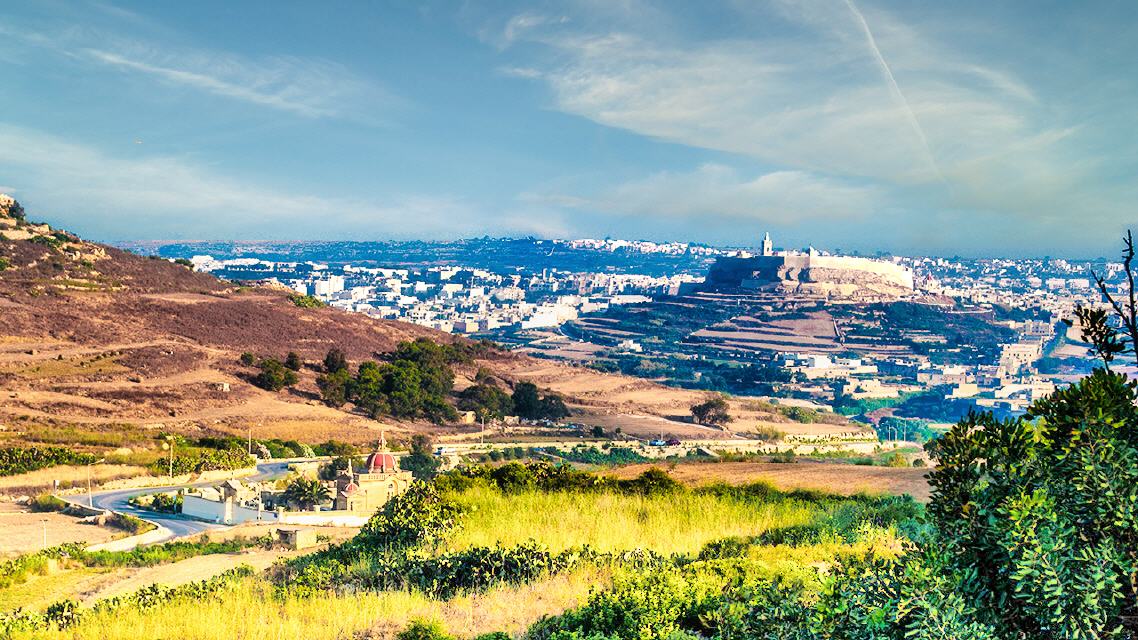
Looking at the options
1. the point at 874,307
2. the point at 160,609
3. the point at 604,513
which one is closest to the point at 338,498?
the point at 604,513

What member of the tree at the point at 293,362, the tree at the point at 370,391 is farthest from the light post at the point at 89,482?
the tree at the point at 293,362

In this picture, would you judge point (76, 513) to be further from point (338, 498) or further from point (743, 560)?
point (743, 560)

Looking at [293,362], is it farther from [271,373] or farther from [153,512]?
[153,512]

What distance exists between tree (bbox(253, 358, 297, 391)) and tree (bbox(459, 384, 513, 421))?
9008mm

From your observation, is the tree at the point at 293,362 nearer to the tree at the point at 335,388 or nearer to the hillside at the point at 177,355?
the hillside at the point at 177,355

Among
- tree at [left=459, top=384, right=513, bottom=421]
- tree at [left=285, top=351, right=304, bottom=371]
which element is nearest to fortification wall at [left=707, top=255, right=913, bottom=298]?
tree at [left=459, top=384, right=513, bottom=421]

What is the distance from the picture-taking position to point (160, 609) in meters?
6.80

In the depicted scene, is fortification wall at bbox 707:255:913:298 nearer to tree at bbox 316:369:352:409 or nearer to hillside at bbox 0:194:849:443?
hillside at bbox 0:194:849:443

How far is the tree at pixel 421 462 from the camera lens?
31127mm

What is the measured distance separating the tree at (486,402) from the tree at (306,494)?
836 inches

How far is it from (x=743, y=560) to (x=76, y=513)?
81.0ft

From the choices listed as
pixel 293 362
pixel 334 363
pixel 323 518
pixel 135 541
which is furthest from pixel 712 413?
pixel 135 541

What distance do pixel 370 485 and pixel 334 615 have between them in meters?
21.2

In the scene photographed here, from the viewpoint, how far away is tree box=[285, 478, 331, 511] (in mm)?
27266
